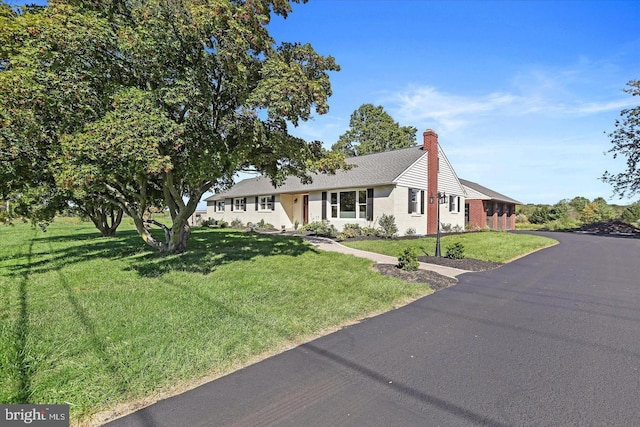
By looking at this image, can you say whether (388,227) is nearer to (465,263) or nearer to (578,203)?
(465,263)

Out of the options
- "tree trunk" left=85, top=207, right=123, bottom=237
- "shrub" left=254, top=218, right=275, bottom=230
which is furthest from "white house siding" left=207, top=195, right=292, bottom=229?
"tree trunk" left=85, top=207, right=123, bottom=237

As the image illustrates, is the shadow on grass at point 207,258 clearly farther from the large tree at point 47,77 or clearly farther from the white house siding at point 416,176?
the white house siding at point 416,176

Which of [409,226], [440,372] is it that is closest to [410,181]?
[409,226]

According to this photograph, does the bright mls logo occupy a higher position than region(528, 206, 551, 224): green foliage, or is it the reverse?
region(528, 206, 551, 224): green foliage

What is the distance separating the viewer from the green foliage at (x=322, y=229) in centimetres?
1775

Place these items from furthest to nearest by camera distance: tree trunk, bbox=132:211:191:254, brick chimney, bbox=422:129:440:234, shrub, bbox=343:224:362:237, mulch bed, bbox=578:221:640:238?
mulch bed, bbox=578:221:640:238 < brick chimney, bbox=422:129:440:234 < shrub, bbox=343:224:362:237 < tree trunk, bbox=132:211:191:254

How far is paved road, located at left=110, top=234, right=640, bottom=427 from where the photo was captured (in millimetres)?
2590

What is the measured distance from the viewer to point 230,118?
8078 millimetres

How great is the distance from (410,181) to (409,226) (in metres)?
2.57

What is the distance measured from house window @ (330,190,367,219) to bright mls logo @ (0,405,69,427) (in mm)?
16233

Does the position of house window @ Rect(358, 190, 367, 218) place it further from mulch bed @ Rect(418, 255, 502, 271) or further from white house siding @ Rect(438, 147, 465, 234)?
mulch bed @ Rect(418, 255, 502, 271)

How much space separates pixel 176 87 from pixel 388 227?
12.4 m

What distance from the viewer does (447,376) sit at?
3.23 meters

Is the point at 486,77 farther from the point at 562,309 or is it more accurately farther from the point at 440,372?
the point at 440,372
